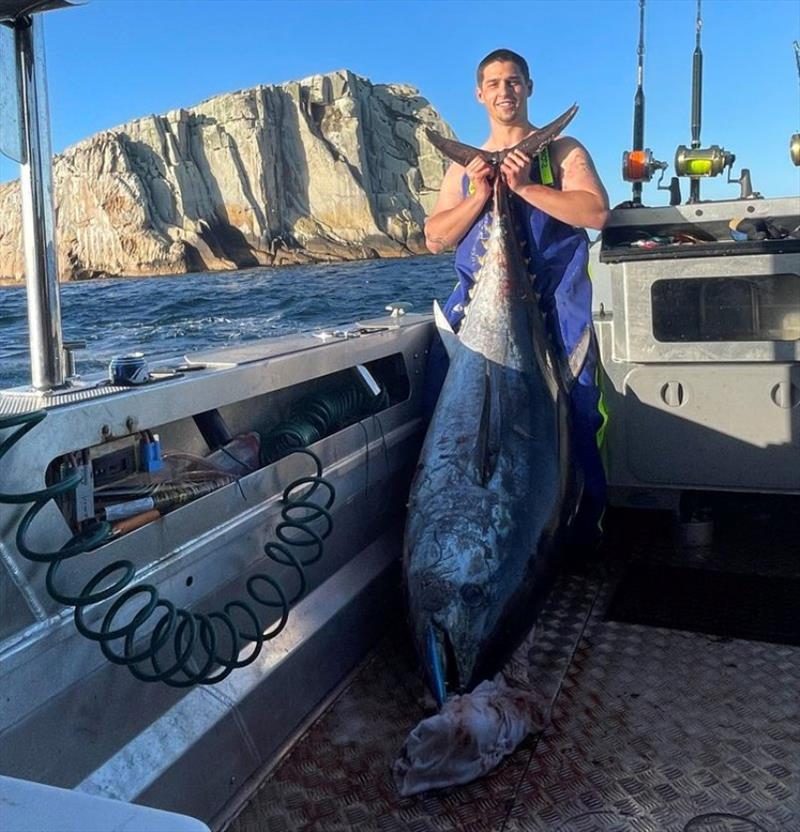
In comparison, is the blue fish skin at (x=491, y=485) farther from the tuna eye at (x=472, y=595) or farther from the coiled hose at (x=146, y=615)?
the coiled hose at (x=146, y=615)

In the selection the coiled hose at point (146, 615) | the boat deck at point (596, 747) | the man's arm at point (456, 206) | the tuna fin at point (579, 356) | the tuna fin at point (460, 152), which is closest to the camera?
the coiled hose at point (146, 615)

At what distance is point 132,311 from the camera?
1553 centimetres

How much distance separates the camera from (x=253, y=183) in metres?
63.1

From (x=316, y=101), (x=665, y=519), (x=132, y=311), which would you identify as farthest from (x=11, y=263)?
(x=316, y=101)

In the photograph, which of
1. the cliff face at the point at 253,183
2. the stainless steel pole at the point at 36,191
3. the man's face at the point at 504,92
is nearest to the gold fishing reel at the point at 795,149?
the man's face at the point at 504,92

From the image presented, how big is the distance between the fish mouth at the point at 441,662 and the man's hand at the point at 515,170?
5.66 ft

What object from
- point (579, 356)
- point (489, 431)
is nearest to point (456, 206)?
point (579, 356)

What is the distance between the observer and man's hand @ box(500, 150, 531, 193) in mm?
3211

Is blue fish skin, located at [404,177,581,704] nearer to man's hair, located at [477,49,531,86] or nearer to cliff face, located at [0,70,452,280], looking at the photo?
man's hair, located at [477,49,531,86]

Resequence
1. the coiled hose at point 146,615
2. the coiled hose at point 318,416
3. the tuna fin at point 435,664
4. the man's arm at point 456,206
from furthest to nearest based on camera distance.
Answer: the man's arm at point 456,206, the coiled hose at point 318,416, the tuna fin at point 435,664, the coiled hose at point 146,615

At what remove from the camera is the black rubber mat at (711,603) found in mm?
2840

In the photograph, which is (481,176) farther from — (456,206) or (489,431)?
(489,431)

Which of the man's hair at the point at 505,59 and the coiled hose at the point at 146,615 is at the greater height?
the man's hair at the point at 505,59

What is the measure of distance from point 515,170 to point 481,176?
135 millimetres
